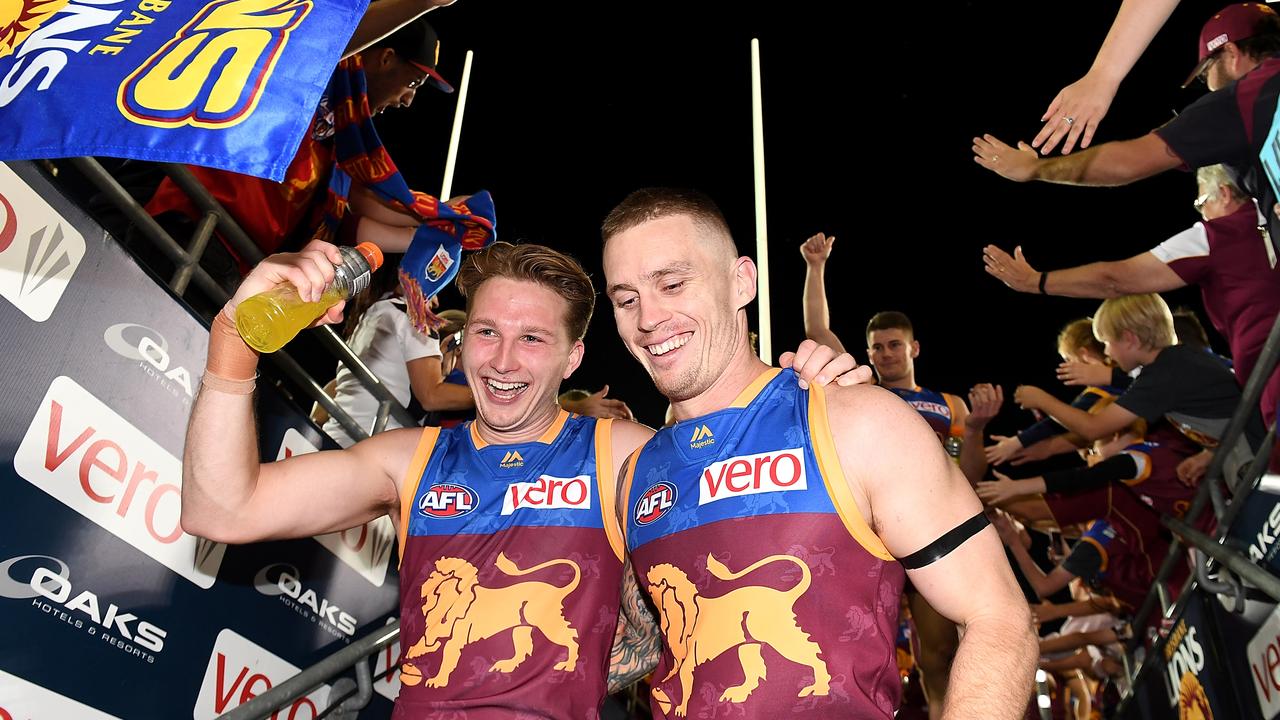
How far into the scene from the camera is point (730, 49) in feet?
35.4

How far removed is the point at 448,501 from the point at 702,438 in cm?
67

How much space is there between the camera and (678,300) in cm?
185

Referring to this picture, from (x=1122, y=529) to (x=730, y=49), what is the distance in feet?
26.7

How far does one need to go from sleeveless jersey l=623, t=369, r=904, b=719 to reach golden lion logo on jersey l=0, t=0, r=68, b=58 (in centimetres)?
128

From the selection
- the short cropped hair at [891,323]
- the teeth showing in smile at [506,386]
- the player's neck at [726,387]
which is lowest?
the player's neck at [726,387]

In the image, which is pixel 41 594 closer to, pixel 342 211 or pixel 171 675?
pixel 171 675

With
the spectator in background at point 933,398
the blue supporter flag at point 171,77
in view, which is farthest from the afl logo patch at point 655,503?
the spectator in background at point 933,398

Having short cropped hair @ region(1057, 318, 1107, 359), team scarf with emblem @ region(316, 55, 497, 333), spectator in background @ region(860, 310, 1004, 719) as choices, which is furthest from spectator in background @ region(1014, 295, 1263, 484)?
team scarf with emblem @ region(316, 55, 497, 333)

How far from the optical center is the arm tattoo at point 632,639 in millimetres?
2053

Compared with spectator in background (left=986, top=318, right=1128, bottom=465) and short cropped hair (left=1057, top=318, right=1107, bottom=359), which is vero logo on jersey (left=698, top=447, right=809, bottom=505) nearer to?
spectator in background (left=986, top=318, right=1128, bottom=465)

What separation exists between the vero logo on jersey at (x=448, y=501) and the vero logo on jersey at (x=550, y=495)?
0.08 meters

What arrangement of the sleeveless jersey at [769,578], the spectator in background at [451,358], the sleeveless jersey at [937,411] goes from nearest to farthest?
1. the sleeveless jersey at [769,578]
2. the spectator in background at [451,358]
3. the sleeveless jersey at [937,411]

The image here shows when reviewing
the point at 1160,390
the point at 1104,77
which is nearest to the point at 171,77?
the point at 1104,77

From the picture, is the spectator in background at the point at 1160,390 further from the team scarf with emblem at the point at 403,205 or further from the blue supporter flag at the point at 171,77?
the blue supporter flag at the point at 171,77
